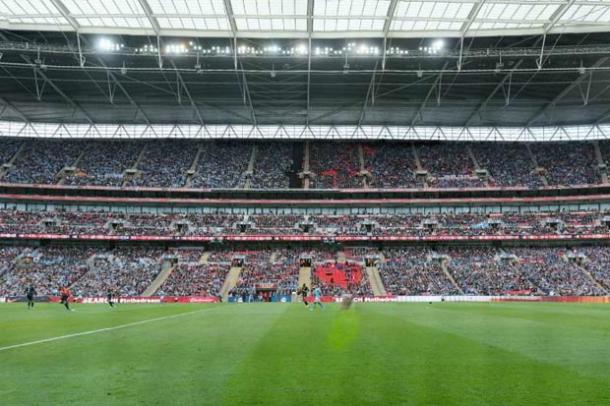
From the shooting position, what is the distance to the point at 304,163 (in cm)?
7438

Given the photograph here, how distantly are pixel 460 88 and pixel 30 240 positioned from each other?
182ft

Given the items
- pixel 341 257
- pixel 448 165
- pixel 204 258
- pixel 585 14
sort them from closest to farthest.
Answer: pixel 585 14
pixel 204 258
pixel 341 257
pixel 448 165

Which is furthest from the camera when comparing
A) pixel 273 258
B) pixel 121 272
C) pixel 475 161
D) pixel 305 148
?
pixel 305 148

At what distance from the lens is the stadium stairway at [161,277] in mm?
54656

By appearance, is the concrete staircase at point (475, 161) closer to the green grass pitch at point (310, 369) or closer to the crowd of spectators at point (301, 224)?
the crowd of spectators at point (301, 224)

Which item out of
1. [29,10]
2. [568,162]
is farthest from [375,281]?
[29,10]

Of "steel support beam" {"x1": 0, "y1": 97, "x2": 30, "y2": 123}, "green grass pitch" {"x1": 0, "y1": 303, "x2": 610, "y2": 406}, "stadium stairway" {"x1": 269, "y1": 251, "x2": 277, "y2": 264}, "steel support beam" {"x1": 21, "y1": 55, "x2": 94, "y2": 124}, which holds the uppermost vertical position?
"steel support beam" {"x1": 0, "y1": 97, "x2": 30, "y2": 123}

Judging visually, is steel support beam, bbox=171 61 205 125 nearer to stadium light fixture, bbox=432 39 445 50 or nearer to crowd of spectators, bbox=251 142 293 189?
crowd of spectators, bbox=251 142 293 189

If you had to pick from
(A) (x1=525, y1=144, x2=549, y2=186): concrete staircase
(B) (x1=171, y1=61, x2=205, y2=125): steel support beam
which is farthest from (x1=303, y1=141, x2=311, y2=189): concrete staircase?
(A) (x1=525, y1=144, x2=549, y2=186): concrete staircase

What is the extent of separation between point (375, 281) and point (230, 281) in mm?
16207

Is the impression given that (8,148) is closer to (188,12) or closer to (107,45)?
(107,45)

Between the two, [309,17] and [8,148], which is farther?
[8,148]

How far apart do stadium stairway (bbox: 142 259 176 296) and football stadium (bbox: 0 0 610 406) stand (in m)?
0.30

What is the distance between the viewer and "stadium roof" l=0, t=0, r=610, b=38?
39938 mm
